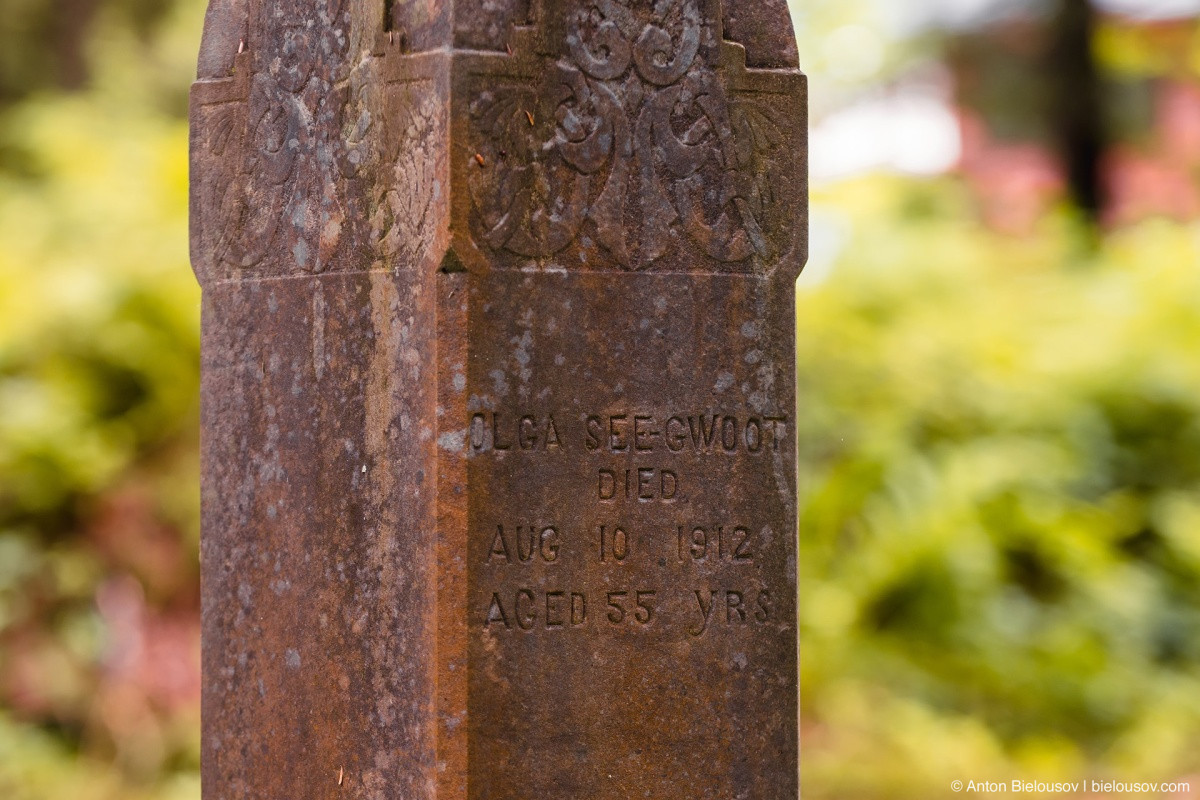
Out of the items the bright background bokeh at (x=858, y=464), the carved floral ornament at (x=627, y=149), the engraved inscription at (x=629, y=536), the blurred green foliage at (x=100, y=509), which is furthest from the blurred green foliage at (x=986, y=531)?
the carved floral ornament at (x=627, y=149)

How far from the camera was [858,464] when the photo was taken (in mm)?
7863

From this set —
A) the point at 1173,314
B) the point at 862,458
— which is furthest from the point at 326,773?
the point at 1173,314

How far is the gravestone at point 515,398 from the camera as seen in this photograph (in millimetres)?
2602

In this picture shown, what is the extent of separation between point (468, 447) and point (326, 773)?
74 cm

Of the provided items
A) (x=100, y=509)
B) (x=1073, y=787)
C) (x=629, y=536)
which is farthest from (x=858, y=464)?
(x=629, y=536)

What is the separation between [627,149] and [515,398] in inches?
20.9

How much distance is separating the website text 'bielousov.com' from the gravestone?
3845 millimetres

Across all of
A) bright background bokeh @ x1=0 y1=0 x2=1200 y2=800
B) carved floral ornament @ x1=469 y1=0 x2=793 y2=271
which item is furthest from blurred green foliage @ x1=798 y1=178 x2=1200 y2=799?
carved floral ornament @ x1=469 y1=0 x2=793 y2=271

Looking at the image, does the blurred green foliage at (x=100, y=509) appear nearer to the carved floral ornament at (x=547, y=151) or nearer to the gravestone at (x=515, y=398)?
the gravestone at (x=515, y=398)

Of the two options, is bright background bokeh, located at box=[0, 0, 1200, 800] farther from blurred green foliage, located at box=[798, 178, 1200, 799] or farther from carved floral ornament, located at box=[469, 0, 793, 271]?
carved floral ornament, located at box=[469, 0, 793, 271]

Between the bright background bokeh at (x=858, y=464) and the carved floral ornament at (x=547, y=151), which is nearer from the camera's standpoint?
the carved floral ornament at (x=547, y=151)

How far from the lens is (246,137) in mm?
2959

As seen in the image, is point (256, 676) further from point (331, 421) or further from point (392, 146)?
point (392, 146)

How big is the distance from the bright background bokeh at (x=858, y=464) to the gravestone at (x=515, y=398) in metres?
3.59
